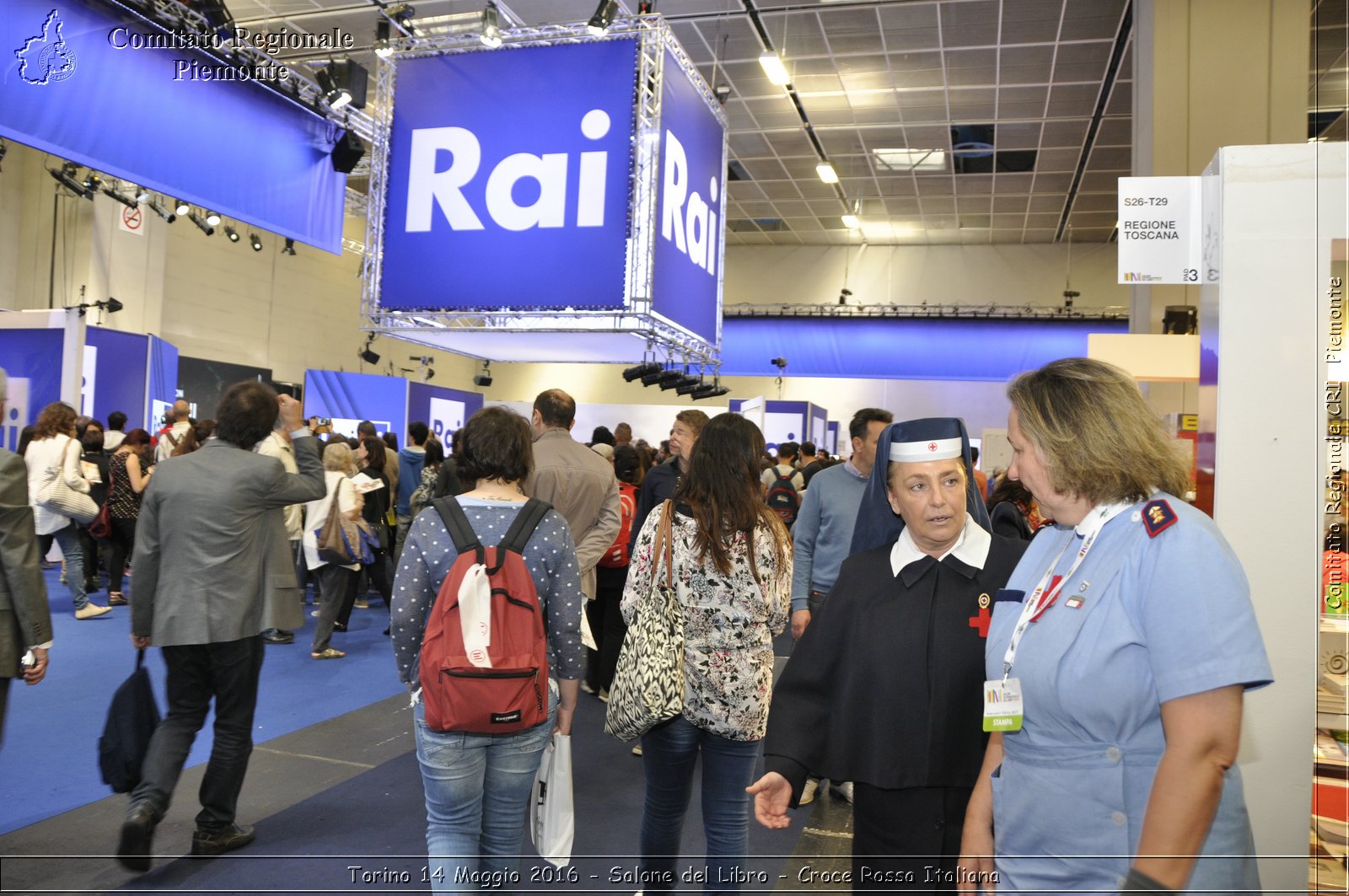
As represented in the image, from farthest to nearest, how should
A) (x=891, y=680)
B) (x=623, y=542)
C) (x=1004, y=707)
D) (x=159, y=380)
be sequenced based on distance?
(x=159, y=380) < (x=623, y=542) < (x=891, y=680) < (x=1004, y=707)

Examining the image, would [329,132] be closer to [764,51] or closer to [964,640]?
[764,51]

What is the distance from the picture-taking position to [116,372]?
1054 centimetres

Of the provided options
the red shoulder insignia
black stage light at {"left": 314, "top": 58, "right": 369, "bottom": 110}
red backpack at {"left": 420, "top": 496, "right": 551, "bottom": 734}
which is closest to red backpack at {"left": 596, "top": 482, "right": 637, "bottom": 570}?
red backpack at {"left": 420, "top": 496, "right": 551, "bottom": 734}

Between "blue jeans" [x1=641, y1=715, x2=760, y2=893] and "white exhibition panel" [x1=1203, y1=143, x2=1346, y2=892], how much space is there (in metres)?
1.30

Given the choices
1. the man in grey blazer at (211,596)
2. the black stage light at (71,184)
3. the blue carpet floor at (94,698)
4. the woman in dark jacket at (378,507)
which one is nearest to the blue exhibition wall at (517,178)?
the woman in dark jacket at (378,507)

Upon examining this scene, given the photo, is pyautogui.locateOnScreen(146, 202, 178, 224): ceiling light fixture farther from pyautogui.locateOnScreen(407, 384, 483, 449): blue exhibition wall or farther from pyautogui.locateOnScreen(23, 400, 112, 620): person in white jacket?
pyautogui.locateOnScreen(23, 400, 112, 620): person in white jacket

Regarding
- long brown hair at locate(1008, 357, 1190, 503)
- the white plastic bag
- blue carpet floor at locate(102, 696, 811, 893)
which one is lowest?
blue carpet floor at locate(102, 696, 811, 893)

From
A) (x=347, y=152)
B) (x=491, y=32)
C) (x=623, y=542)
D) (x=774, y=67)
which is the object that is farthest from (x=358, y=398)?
(x=623, y=542)

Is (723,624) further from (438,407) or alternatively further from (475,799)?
(438,407)

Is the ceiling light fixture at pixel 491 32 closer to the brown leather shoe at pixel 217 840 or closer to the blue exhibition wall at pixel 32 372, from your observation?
the blue exhibition wall at pixel 32 372

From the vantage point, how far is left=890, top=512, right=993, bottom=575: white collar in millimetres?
1811

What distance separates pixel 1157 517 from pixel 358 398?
14822 millimetres

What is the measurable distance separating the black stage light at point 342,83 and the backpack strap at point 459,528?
224 inches

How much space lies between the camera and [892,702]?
5.72ft
